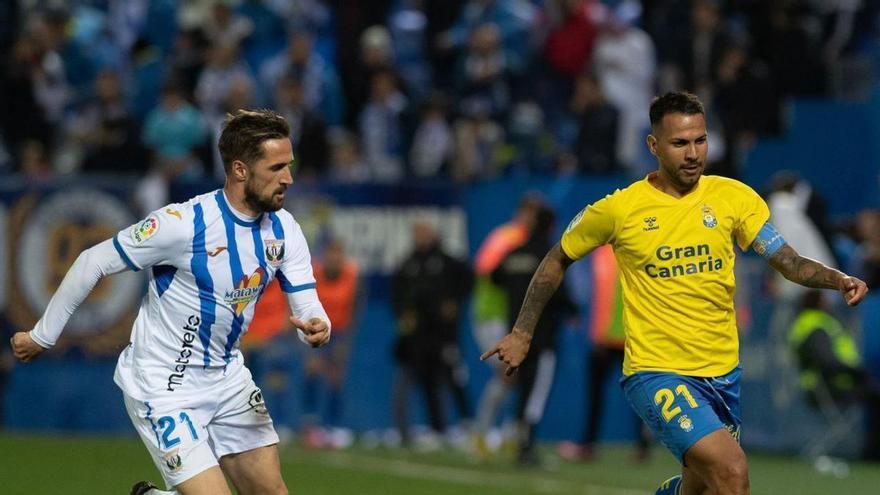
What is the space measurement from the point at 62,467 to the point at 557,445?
544 cm

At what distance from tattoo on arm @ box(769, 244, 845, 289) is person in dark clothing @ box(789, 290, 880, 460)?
796 cm

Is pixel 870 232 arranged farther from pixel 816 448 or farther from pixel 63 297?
pixel 63 297

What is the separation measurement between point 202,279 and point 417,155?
37.7 feet

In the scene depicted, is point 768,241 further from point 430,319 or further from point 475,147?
point 475,147

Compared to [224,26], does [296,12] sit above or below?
above

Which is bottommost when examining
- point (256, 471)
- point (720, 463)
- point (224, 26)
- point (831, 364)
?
point (831, 364)

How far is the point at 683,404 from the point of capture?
331 inches

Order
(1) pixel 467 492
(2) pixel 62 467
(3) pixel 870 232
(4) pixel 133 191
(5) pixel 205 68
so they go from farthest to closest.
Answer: (5) pixel 205 68 → (4) pixel 133 191 → (3) pixel 870 232 → (2) pixel 62 467 → (1) pixel 467 492

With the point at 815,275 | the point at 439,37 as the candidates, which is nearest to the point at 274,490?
the point at 815,275

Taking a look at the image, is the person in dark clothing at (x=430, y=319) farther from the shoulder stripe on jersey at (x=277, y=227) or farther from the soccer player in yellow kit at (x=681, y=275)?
the shoulder stripe on jersey at (x=277, y=227)

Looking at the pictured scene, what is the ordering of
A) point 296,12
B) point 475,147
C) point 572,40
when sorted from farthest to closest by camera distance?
point 296,12 < point 572,40 < point 475,147

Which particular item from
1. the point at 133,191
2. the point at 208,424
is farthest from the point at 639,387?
the point at 133,191

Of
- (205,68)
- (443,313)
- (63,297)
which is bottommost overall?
(443,313)

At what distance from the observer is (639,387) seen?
8.66 m
